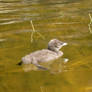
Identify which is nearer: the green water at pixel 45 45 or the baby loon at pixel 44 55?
the green water at pixel 45 45

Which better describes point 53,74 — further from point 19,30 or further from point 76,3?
point 76,3

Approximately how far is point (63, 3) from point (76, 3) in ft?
2.11

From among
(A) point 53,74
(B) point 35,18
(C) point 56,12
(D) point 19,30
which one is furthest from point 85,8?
(A) point 53,74

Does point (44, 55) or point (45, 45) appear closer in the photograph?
point (44, 55)

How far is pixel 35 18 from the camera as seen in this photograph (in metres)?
12.3

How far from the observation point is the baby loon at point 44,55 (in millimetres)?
7137

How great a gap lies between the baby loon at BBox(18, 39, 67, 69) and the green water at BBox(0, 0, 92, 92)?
0.51 ft

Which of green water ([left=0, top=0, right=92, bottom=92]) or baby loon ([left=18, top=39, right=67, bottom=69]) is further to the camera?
baby loon ([left=18, top=39, right=67, bottom=69])

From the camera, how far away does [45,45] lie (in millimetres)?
8625

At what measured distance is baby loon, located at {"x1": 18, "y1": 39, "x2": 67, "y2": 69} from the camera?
7.14 metres

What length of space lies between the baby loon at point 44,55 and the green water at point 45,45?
0.16 metres

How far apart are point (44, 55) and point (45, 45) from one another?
121cm

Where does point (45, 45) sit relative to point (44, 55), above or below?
below

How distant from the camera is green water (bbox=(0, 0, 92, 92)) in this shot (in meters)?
5.89
